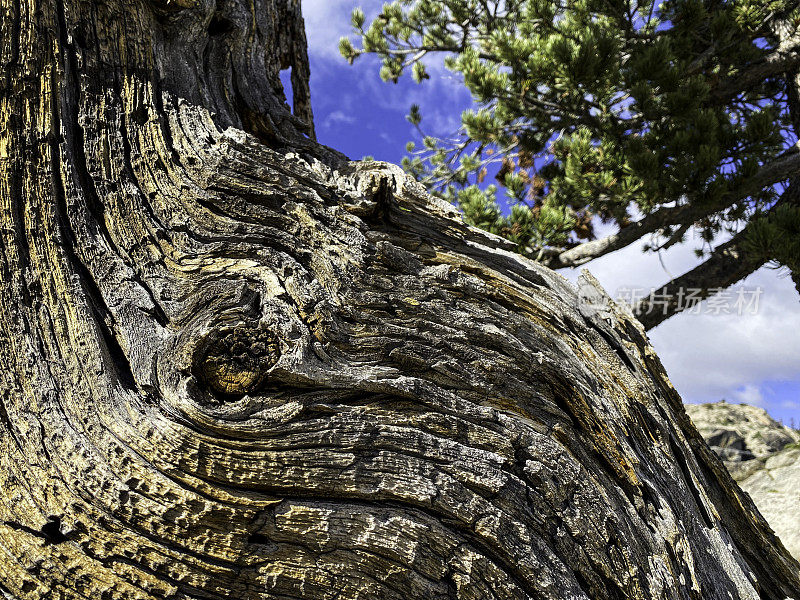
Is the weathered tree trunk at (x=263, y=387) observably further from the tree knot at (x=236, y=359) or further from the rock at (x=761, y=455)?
the rock at (x=761, y=455)

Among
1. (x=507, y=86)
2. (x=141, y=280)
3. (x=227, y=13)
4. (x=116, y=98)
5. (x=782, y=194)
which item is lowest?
(x=141, y=280)

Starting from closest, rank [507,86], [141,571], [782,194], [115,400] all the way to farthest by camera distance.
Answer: [141,571], [115,400], [507,86], [782,194]

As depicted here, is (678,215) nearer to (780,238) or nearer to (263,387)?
(780,238)

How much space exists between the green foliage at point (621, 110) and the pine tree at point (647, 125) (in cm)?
1

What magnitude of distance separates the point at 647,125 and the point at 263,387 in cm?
532

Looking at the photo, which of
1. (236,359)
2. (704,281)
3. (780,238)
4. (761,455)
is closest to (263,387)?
(236,359)

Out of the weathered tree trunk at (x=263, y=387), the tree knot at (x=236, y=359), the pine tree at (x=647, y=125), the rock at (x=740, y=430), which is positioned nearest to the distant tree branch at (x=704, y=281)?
the pine tree at (x=647, y=125)

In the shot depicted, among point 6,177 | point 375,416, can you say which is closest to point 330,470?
point 375,416

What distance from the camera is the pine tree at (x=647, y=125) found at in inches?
189

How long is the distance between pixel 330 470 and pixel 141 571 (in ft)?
1.97

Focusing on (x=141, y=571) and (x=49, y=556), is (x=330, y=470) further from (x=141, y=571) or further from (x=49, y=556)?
(x=49, y=556)

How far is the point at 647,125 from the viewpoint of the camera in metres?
5.64

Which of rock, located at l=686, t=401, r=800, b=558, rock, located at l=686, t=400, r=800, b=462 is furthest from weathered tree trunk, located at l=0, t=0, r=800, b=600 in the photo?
rock, located at l=686, t=400, r=800, b=462

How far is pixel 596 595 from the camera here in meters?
1.73
